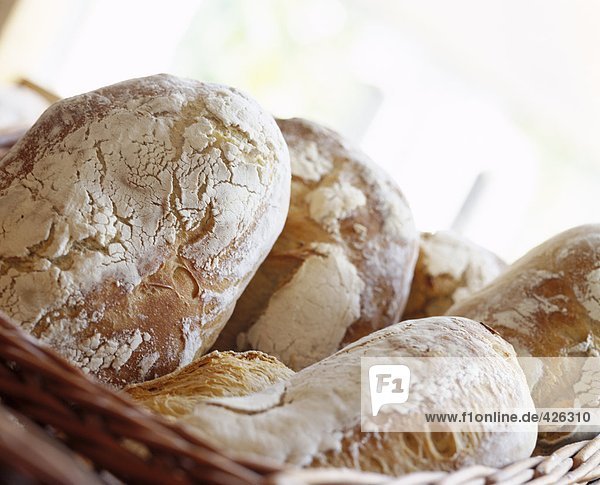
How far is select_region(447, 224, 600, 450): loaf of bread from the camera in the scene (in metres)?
1.04

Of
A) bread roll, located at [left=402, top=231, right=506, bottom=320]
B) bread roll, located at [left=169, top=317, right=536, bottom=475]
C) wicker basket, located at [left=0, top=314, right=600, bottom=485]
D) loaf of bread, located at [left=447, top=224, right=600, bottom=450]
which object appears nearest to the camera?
wicker basket, located at [left=0, top=314, right=600, bottom=485]

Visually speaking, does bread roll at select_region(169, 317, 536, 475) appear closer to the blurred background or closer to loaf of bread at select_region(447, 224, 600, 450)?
loaf of bread at select_region(447, 224, 600, 450)

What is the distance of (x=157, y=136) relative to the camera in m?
0.94

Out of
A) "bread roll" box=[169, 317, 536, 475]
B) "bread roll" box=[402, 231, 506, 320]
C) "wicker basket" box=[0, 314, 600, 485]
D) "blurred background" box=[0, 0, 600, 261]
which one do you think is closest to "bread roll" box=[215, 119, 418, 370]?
"bread roll" box=[402, 231, 506, 320]

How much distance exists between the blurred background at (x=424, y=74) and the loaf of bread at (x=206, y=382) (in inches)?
151

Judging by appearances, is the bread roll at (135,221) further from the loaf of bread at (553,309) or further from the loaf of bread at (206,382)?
the loaf of bread at (553,309)

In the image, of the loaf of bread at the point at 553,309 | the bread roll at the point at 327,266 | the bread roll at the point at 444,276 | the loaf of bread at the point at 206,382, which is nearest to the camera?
the loaf of bread at the point at 206,382

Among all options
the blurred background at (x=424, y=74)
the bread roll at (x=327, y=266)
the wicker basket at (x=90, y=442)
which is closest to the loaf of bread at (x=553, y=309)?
the bread roll at (x=327, y=266)

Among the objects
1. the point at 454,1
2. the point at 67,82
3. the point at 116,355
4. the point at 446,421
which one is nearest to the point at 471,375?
the point at 446,421

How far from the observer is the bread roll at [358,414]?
2.11 feet

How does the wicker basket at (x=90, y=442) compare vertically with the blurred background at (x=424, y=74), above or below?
below

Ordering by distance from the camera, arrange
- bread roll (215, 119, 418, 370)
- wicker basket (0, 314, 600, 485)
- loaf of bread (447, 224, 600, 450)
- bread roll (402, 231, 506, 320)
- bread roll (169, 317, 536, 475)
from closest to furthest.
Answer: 1. wicker basket (0, 314, 600, 485)
2. bread roll (169, 317, 536, 475)
3. loaf of bread (447, 224, 600, 450)
4. bread roll (215, 119, 418, 370)
5. bread roll (402, 231, 506, 320)

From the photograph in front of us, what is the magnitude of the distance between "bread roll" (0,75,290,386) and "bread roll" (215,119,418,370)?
166mm

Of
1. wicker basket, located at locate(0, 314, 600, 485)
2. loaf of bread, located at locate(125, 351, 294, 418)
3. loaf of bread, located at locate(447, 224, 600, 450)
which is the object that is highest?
loaf of bread, located at locate(447, 224, 600, 450)
